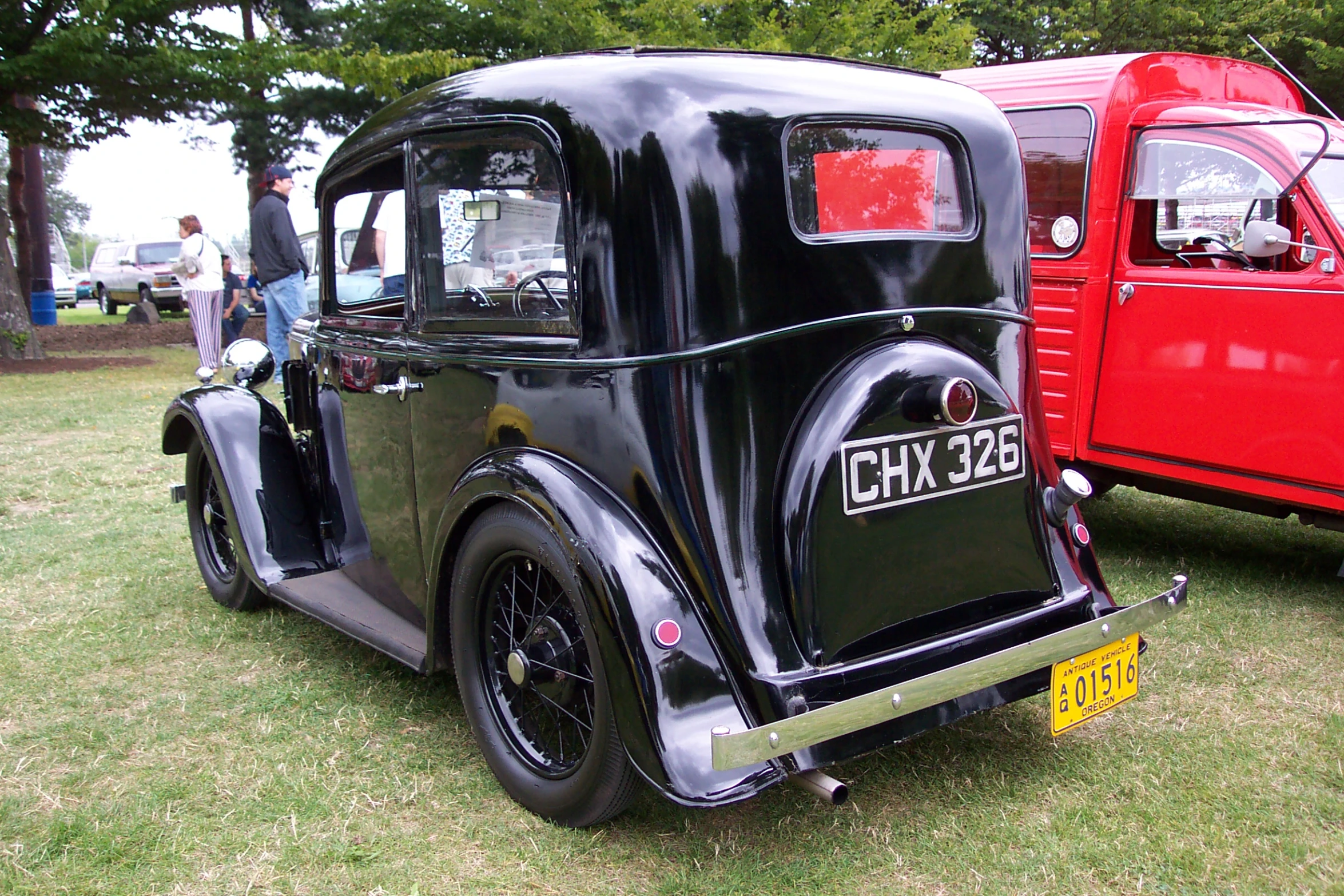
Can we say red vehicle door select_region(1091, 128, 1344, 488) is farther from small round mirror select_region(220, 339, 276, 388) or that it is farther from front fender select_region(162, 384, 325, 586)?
small round mirror select_region(220, 339, 276, 388)

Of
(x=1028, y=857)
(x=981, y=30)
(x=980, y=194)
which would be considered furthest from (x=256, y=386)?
(x=981, y=30)

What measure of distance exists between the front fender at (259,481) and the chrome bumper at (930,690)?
2.22m

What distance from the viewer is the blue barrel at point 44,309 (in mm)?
19469

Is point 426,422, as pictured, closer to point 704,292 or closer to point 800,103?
point 704,292

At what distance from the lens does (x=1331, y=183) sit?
430 cm

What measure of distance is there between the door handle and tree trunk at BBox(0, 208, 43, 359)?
11.6 m

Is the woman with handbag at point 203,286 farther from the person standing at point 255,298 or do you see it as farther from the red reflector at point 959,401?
the red reflector at point 959,401

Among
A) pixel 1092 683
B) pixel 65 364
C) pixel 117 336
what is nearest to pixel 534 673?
pixel 1092 683

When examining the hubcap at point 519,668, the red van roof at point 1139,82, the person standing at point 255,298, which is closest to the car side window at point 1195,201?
the red van roof at point 1139,82

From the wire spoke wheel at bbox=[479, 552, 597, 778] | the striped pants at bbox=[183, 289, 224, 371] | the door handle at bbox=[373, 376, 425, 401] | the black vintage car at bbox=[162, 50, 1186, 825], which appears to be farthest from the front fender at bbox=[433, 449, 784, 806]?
the striped pants at bbox=[183, 289, 224, 371]

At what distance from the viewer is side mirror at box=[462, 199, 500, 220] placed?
116 inches

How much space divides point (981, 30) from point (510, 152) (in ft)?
51.1

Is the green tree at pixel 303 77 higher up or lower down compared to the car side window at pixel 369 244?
higher up

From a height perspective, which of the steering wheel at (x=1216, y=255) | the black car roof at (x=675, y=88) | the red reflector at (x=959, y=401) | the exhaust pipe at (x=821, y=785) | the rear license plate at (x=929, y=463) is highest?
the black car roof at (x=675, y=88)
